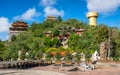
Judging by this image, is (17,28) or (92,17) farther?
(92,17)

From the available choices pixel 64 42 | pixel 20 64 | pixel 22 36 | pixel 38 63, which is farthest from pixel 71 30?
pixel 20 64

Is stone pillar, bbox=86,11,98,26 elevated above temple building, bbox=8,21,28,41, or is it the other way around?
stone pillar, bbox=86,11,98,26

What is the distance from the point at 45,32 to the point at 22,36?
23.7 feet

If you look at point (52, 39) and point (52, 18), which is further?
point (52, 18)

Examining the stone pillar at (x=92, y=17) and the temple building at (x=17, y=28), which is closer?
the temple building at (x=17, y=28)

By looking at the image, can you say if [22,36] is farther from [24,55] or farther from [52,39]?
[24,55]

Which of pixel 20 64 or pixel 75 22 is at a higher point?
pixel 75 22

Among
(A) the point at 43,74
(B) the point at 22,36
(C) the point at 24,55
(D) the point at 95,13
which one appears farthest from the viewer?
(D) the point at 95,13

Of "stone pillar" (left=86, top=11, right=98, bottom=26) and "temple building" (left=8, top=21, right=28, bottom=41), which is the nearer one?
"temple building" (left=8, top=21, right=28, bottom=41)

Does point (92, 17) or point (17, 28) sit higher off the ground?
point (92, 17)

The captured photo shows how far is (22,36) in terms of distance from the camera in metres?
59.0

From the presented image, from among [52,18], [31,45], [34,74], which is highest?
[52,18]

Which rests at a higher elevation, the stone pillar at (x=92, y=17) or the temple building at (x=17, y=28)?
the stone pillar at (x=92, y=17)

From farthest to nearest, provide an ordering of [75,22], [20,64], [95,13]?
[95,13], [75,22], [20,64]
